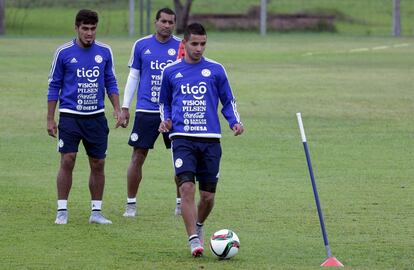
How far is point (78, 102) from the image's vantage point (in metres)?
12.2

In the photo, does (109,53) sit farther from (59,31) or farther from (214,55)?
(59,31)

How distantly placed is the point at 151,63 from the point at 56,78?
114cm

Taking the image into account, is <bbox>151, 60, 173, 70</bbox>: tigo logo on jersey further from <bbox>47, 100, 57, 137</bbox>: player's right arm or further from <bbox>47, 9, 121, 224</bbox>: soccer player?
<bbox>47, 100, 57, 137</bbox>: player's right arm

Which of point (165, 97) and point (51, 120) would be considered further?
point (51, 120)

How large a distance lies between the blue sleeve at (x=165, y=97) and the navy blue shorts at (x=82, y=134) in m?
1.68

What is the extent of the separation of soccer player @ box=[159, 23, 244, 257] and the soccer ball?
→ 405 mm

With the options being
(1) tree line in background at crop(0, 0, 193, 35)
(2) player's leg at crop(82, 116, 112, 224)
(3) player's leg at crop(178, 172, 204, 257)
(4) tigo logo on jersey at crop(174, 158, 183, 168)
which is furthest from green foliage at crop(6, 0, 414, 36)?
(3) player's leg at crop(178, 172, 204, 257)

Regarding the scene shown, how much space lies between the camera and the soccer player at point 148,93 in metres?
12.8

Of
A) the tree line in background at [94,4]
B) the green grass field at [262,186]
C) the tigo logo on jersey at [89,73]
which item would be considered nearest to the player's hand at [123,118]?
the tigo logo on jersey at [89,73]

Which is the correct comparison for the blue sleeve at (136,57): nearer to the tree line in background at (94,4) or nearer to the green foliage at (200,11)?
the tree line in background at (94,4)

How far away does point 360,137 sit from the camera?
20.3m

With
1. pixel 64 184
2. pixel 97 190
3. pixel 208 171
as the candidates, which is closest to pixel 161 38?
pixel 97 190

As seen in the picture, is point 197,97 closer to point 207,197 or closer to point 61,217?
point 207,197

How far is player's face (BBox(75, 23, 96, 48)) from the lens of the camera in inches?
472
